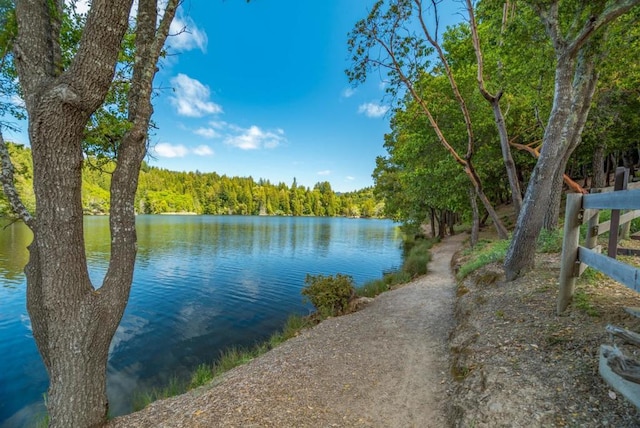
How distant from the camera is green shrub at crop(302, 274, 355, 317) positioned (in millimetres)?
9102

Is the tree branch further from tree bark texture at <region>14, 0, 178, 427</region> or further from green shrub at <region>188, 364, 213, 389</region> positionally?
green shrub at <region>188, 364, 213, 389</region>

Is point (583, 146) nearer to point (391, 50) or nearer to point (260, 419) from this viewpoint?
point (391, 50)

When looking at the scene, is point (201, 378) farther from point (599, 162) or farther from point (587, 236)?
point (599, 162)

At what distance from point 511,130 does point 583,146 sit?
16.4 ft

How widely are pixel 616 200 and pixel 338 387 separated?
3945 millimetres

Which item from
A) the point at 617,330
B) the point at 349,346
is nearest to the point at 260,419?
the point at 349,346

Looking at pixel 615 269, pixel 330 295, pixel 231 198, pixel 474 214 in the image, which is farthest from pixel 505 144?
pixel 231 198

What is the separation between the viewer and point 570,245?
12.1 feet

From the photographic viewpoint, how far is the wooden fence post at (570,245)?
3559mm

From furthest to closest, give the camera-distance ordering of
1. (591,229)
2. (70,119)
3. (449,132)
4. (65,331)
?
(449,132), (591,229), (65,331), (70,119)

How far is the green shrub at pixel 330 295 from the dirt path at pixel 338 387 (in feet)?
8.31

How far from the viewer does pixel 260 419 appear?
3.50m

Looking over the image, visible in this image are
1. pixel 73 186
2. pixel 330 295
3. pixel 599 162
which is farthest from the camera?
pixel 599 162

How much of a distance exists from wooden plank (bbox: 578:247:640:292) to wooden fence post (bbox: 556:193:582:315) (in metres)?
0.18
